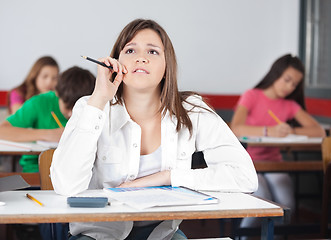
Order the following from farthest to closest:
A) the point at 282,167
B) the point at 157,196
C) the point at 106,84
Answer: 1. the point at 282,167
2. the point at 106,84
3. the point at 157,196

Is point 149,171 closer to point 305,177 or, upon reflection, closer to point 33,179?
point 33,179

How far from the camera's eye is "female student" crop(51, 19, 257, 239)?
1.78 meters

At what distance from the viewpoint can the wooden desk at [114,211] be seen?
1.38 meters

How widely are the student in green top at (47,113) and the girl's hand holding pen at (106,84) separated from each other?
1.02 m

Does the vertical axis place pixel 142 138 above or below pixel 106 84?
below

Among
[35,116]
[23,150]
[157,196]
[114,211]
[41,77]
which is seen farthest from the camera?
[41,77]

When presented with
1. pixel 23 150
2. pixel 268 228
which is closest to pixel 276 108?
pixel 23 150

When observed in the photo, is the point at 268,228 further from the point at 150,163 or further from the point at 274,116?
the point at 274,116

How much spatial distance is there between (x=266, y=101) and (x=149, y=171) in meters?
2.25

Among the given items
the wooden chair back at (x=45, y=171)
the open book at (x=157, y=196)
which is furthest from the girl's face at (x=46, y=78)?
the open book at (x=157, y=196)

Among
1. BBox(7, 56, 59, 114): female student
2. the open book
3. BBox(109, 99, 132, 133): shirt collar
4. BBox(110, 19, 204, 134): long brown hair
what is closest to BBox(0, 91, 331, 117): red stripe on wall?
BBox(7, 56, 59, 114): female student

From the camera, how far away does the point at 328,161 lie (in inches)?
113

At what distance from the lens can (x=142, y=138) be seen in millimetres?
1974

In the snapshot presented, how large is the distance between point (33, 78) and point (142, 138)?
2.95m
